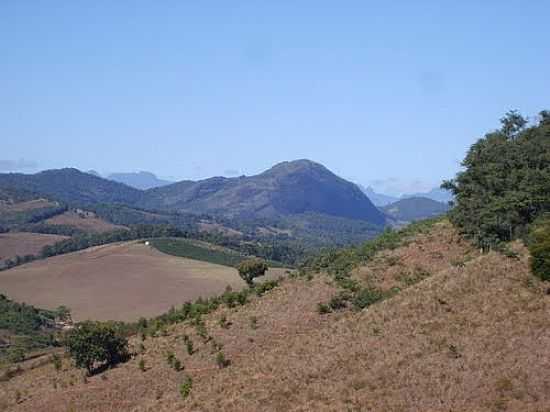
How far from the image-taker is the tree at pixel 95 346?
41.8 metres

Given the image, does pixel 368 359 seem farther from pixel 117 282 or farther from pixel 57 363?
pixel 117 282

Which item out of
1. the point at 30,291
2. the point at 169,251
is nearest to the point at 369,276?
the point at 30,291

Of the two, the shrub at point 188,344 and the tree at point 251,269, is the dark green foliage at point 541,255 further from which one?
the tree at point 251,269

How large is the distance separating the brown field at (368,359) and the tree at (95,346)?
4.04 feet

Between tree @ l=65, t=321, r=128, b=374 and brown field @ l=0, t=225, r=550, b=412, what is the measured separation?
1232 millimetres

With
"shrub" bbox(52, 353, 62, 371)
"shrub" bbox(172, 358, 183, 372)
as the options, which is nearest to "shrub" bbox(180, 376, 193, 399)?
"shrub" bbox(172, 358, 183, 372)

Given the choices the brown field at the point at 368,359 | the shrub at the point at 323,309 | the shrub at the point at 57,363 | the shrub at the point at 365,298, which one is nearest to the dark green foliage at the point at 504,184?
the brown field at the point at 368,359

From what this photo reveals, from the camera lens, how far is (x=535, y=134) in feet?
178

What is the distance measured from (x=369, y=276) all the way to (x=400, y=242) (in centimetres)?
1039

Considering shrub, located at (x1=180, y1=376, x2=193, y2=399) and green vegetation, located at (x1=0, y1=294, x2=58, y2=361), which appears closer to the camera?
shrub, located at (x1=180, y1=376, x2=193, y2=399)

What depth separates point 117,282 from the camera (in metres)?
125

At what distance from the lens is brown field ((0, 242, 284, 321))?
105 metres

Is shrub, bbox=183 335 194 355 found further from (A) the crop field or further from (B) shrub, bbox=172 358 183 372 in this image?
(A) the crop field

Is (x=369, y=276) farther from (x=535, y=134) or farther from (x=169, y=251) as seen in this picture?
(x=169, y=251)
